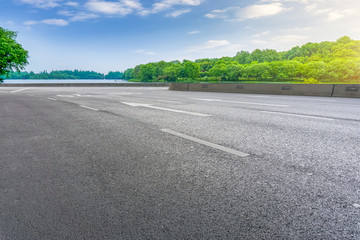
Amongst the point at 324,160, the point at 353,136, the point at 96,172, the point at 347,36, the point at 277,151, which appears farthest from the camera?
the point at 347,36

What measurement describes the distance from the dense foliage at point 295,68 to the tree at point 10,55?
2213 inches

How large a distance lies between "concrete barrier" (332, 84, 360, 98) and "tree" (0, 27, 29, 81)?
93.2 feet

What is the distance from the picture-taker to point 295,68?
369 ft

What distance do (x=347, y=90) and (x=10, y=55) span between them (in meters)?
29.9

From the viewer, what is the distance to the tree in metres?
23.9

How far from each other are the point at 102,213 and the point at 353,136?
460cm

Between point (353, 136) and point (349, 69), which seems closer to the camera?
point (353, 136)

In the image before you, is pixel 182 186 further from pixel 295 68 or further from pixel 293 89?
pixel 295 68

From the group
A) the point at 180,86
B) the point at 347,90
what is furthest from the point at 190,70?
the point at 347,90

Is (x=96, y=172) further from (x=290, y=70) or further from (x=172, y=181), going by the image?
(x=290, y=70)

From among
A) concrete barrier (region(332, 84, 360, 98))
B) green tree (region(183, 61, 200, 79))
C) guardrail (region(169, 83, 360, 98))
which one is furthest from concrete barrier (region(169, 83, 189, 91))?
green tree (region(183, 61, 200, 79))

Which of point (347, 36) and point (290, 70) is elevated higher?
point (347, 36)

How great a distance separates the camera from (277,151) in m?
3.53

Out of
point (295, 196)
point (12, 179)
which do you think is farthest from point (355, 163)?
point (12, 179)
